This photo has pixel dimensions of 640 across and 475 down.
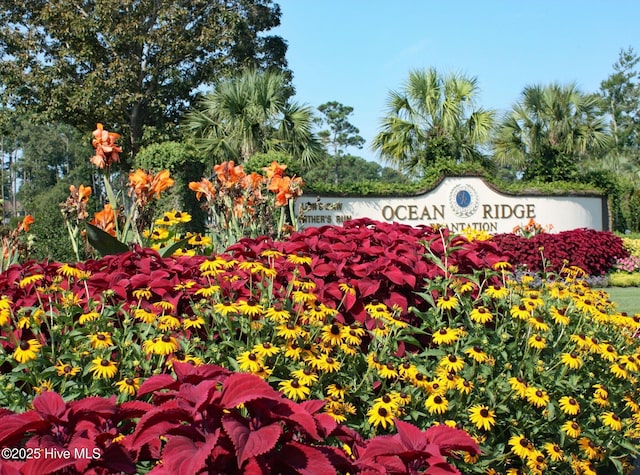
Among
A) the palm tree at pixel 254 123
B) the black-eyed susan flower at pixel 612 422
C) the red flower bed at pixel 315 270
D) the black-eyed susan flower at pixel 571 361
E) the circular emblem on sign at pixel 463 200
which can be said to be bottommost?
the black-eyed susan flower at pixel 612 422

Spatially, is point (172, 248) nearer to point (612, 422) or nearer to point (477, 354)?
point (477, 354)

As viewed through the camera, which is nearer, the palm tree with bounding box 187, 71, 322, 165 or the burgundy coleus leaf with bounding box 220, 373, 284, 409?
the burgundy coleus leaf with bounding box 220, 373, 284, 409

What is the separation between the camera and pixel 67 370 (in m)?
1.97

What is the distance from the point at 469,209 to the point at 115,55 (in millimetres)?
12343

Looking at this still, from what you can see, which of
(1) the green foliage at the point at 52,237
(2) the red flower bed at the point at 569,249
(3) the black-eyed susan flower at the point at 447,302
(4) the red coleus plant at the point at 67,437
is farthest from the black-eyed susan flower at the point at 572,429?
(1) the green foliage at the point at 52,237

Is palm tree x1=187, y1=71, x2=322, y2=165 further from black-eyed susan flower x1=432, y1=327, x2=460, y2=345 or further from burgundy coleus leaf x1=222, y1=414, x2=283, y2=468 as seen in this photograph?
burgundy coleus leaf x1=222, y1=414, x2=283, y2=468

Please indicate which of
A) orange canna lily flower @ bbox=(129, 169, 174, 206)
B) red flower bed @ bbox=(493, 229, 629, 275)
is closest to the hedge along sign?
red flower bed @ bbox=(493, 229, 629, 275)

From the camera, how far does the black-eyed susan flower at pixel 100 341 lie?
2033 millimetres

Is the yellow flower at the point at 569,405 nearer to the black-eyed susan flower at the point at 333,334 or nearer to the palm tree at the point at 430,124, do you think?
the black-eyed susan flower at the point at 333,334

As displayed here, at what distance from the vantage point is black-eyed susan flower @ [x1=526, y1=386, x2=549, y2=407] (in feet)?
6.77

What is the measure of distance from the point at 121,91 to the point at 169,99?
2.38m

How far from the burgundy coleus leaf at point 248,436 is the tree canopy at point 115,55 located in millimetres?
19533

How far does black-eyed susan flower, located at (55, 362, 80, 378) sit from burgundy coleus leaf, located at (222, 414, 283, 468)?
1016 mm

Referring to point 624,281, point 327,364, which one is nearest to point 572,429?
point 327,364
